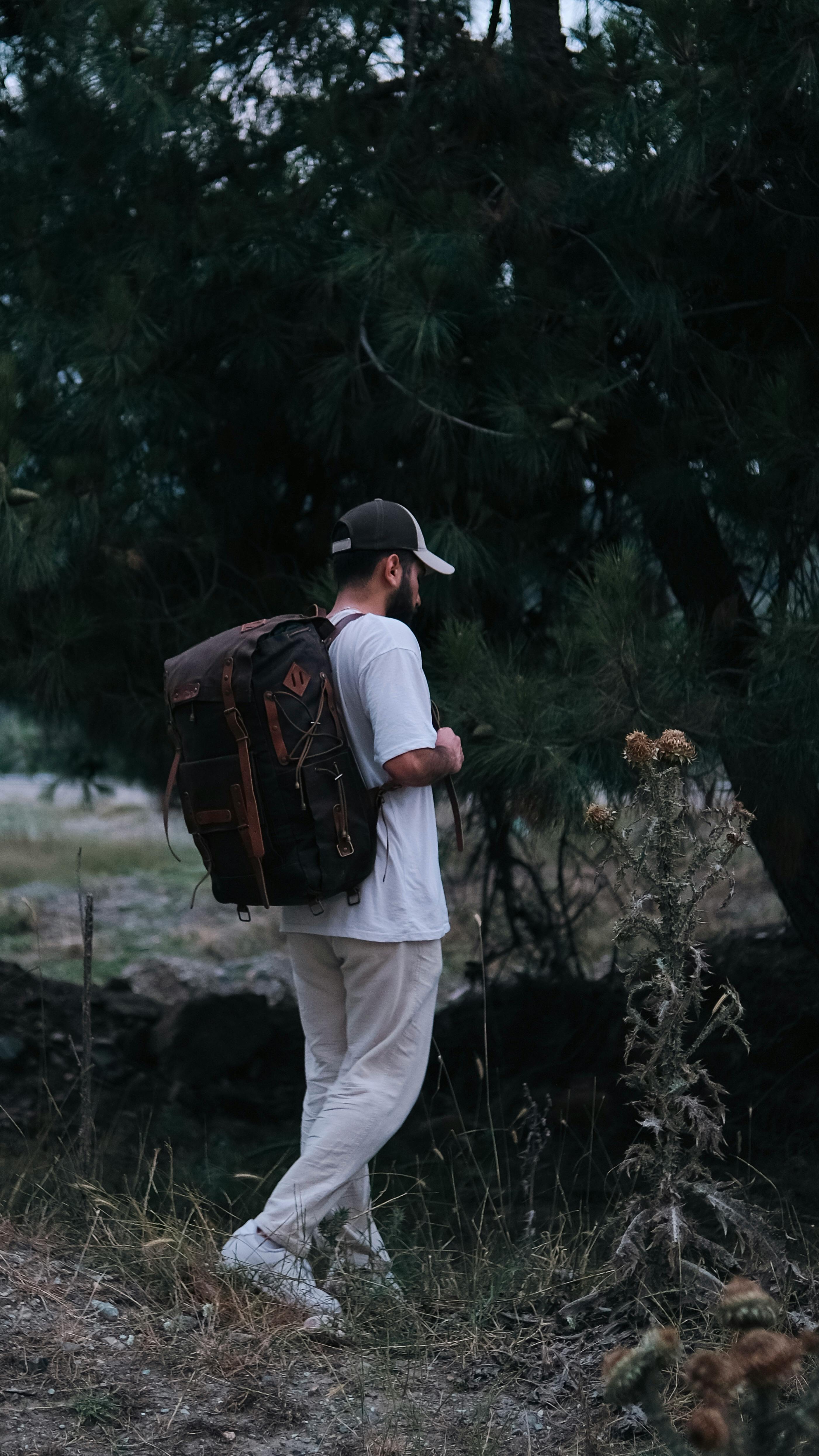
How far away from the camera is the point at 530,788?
127 inches

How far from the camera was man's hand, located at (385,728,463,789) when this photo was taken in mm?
2656

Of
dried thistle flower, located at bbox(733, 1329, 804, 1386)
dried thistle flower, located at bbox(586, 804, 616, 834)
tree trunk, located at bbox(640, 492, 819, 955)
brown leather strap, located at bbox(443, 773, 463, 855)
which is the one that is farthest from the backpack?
dried thistle flower, located at bbox(733, 1329, 804, 1386)

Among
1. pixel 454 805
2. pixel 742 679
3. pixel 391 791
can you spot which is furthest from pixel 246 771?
pixel 742 679

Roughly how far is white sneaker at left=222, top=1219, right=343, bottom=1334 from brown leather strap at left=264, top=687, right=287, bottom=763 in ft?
3.37

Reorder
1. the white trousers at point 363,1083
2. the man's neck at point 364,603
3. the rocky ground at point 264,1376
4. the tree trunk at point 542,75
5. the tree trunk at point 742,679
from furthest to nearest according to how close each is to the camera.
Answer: the tree trunk at point 542,75, the tree trunk at point 742,679, the man's neck at point 364,603, the white trousers at point 363,1083, the rocky ground at point 264,1376

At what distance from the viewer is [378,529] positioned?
9.36 ft

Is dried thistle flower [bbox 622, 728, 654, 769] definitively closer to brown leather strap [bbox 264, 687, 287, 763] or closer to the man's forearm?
the man's forearm

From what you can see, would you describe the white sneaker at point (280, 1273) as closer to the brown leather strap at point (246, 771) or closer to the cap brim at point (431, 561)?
the brown leather strap at point (246, 771)

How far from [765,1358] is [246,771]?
164 cm

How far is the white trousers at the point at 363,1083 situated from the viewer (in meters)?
2.79

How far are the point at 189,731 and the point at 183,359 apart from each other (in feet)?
6.03

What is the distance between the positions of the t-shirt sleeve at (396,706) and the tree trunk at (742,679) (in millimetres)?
915

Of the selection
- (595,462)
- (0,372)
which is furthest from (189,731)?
(595,462)

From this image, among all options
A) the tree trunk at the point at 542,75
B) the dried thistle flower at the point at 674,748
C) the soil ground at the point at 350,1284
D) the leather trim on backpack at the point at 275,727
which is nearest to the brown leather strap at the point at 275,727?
the leather trim on backpack at the point at 275,727
